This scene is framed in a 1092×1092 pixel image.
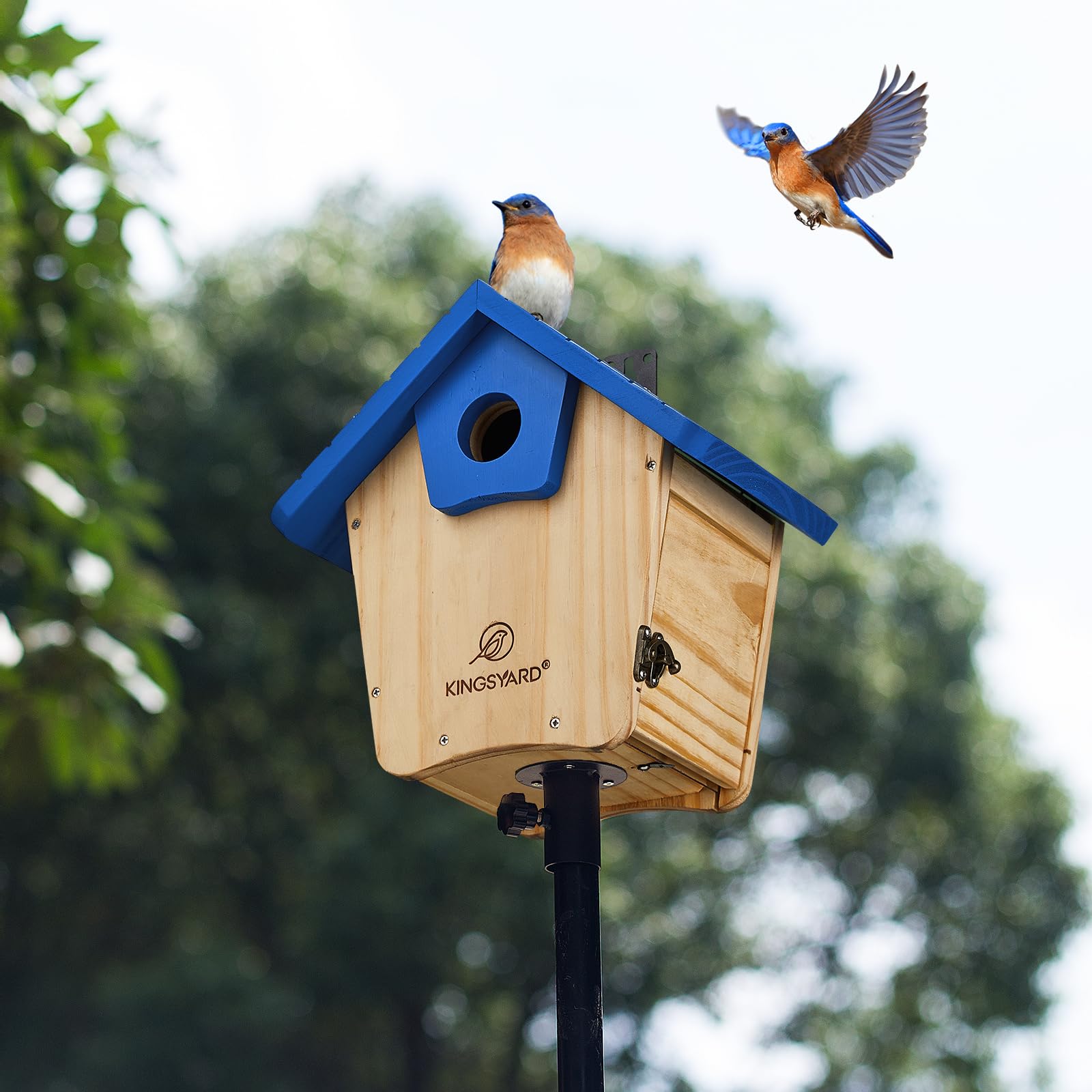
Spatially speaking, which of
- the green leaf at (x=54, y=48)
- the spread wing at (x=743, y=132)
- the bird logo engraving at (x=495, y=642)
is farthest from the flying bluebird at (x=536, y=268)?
the green leaf at (x=54, y=48)

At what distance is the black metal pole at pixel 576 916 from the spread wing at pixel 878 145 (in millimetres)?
1480

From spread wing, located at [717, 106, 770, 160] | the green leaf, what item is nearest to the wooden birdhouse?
spread wing, located at [717, 106, 770, 160]

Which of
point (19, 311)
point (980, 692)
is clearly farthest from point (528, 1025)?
point (19, 311)

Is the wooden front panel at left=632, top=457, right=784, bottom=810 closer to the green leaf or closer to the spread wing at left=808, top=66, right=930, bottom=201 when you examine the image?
the spread wing at left=808, top=66, right=930, bottom=201

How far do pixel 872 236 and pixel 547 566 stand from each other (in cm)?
143

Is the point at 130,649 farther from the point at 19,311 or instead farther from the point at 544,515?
the point at 544,515

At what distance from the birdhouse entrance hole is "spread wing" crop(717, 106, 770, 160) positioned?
128cm

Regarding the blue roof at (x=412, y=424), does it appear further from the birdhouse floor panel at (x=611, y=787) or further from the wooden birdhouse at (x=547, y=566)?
the birdhouse floor panel at (x=611, y=787)

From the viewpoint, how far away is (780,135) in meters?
1.40

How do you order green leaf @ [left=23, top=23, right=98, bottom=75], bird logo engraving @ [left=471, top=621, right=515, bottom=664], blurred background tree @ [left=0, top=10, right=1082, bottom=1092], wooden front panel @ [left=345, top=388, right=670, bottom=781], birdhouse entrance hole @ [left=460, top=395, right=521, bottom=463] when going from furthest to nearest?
blurred background tree @ [left=0, top=10, right=1082, bottom=1092] < green leaf @ [left=23, top=23, right=98, bottom=75] < birdhouse entrance hole @ [left=460, top=395, right=521, bottom=463] < bird logo engraving @ [left=471, top=621, right=515, bottom=664] < wooden front panel @ [left=345, top=388, right=670, bottom=781]

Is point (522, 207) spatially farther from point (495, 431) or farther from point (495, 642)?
point (495, 642)

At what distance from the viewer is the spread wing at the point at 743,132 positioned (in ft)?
5.00

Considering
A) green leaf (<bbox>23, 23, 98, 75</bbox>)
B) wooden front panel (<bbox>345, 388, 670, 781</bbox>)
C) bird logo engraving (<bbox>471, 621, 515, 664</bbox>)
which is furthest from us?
green leaf (<bbox>23, 23, 98, 75</bbox>)

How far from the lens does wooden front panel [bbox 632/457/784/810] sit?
2.60 m
